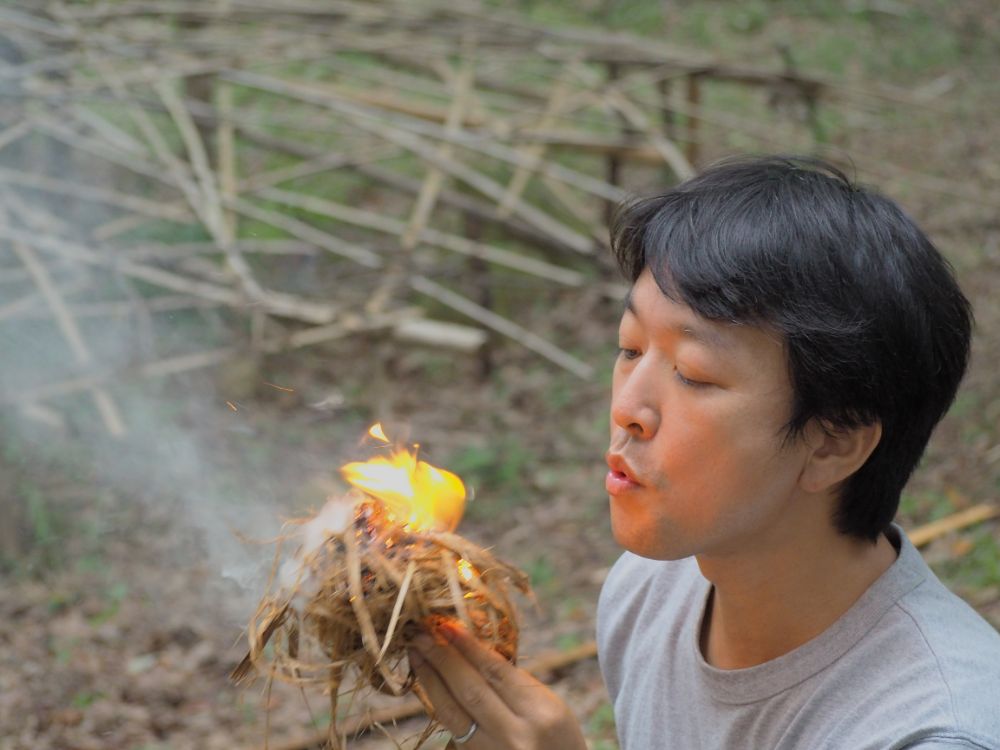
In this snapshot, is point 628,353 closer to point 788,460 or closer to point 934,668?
point 788,460

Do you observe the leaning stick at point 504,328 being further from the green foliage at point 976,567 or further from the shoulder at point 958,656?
the shoulder at point 958,656

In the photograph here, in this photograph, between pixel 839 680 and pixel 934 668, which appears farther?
pixel 839 680

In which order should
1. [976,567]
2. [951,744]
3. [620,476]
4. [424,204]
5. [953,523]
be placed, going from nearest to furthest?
[951,744]
[620,476]
[976,567]
[953,523]
[424,204]

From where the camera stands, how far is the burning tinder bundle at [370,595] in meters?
1.87

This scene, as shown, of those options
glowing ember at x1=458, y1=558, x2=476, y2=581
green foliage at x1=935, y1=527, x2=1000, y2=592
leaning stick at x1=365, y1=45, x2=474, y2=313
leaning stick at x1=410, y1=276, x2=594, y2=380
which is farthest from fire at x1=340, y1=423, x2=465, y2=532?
leaning stick at x1=410, y1=276, x2=594, y2=380

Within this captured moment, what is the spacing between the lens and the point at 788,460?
1.79 meters

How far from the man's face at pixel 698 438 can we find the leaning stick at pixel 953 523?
3.64 metres

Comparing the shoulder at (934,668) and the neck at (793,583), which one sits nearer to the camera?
the shoulder at (934,668)

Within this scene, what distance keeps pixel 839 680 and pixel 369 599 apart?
805 millimetres

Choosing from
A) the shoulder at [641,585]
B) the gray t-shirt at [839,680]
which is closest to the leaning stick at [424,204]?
the shoulder at [641,585]

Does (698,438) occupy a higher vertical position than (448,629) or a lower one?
higher

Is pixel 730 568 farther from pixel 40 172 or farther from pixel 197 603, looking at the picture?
pixel 40 172

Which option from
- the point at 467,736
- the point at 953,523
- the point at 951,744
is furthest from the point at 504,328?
the point at 951,744

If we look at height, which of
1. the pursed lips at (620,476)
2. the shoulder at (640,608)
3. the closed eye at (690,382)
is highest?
the closed eye at (690,382)
